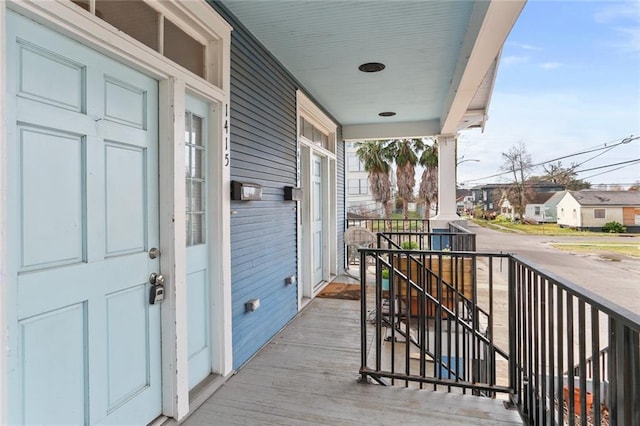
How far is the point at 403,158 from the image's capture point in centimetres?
1229

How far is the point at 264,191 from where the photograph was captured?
3023 mm

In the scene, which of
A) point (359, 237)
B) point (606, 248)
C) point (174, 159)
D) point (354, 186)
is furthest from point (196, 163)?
→ point (354, 186)

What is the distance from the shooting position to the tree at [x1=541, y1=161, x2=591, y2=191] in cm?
1614

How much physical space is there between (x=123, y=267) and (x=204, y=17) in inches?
62.0

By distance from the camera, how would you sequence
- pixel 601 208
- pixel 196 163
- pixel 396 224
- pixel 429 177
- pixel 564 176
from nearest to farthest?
pixel 196 163 < pixel 396 224 < pixel 429 177 < pixel 601 208 < pixel 564 176

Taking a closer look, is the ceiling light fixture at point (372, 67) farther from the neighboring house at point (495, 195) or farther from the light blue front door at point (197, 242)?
the neighboring house at point (495, 195)

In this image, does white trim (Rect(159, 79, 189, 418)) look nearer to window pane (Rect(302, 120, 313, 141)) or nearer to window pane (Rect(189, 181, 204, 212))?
window pane (Rect(189, 181, 204, 212))

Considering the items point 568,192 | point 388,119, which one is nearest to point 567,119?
point 568,192

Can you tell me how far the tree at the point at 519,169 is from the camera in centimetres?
2059

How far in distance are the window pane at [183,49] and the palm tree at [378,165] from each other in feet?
33.8

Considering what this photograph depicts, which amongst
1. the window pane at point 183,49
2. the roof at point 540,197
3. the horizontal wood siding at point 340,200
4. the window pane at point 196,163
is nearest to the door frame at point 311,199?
the horizontal wood siding at point 340,200

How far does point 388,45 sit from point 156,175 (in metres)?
2.25

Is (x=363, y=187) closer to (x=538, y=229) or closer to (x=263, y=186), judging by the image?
(x=538, y=229)

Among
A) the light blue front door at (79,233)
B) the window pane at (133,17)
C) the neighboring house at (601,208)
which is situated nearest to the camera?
the light blue front door at (79,233)
